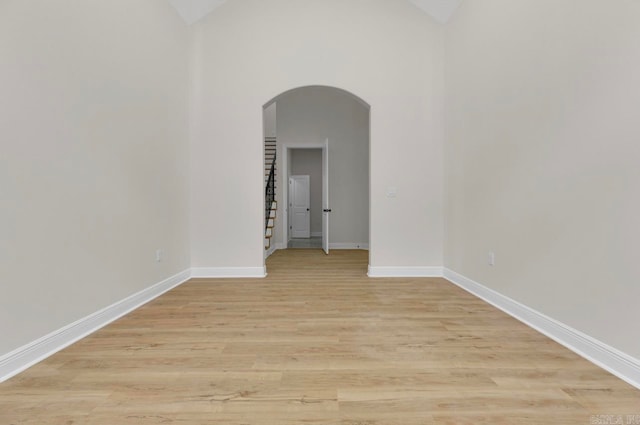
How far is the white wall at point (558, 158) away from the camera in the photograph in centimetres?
177

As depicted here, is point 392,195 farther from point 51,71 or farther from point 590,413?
point 51,71

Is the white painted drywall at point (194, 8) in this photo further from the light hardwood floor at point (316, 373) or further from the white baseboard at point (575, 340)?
the white baseboard at point (575, 340)

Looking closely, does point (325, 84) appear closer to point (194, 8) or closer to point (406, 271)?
point (194, 8)

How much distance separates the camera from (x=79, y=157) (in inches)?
89.7

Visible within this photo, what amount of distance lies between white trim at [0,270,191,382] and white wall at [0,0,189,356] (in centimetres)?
5

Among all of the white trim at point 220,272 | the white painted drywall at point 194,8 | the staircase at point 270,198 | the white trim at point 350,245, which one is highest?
the white painted drywall at point 194,8

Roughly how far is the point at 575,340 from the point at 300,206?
9.05m

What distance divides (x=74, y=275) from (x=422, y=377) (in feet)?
8.08

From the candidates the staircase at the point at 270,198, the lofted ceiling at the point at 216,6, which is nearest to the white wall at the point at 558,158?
the lofted ceiling at the point at 216,6

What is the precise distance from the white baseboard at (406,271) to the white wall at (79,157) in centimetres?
265

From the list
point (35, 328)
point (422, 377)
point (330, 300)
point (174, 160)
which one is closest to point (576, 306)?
point (422, 377)

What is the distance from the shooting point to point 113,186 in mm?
2660

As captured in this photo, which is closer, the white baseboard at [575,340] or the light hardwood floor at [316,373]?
the light hardwood floor at [316,373]

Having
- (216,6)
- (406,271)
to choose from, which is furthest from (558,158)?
(216,6)
